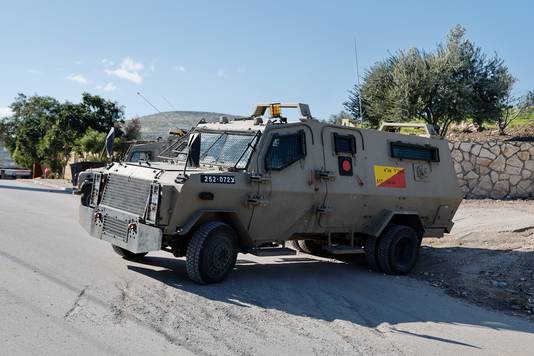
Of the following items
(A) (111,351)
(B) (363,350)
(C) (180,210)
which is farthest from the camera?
(C) (180,210)

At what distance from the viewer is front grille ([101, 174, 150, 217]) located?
7.86 m

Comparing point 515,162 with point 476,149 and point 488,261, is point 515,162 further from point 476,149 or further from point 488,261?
point 488,261

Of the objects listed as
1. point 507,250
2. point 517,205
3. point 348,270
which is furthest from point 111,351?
point 517,205

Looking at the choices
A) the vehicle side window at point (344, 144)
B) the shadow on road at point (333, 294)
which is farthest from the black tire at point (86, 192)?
the vehicle side window at point (344, 144)

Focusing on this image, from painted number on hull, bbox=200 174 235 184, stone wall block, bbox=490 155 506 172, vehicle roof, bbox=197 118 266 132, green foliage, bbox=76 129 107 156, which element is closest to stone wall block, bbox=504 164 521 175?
stone wall block, bbox=490 155 506 172

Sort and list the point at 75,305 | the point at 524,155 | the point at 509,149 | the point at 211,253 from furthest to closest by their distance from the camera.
→ the point at 509,149 < the point at 524,155 < the point at 211,253 < the point at 75,305

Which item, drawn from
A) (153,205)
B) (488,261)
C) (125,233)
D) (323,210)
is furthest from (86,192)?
(488,261)

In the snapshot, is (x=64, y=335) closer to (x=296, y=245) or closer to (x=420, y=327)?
(x=420, y=327)

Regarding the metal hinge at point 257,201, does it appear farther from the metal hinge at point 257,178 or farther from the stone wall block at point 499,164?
the stone wall block at point 499,164

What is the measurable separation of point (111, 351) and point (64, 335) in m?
0.58

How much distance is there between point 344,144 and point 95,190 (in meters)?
4.07

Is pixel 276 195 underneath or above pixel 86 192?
above

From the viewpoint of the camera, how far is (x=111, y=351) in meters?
4.99

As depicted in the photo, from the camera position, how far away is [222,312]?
257 inches
